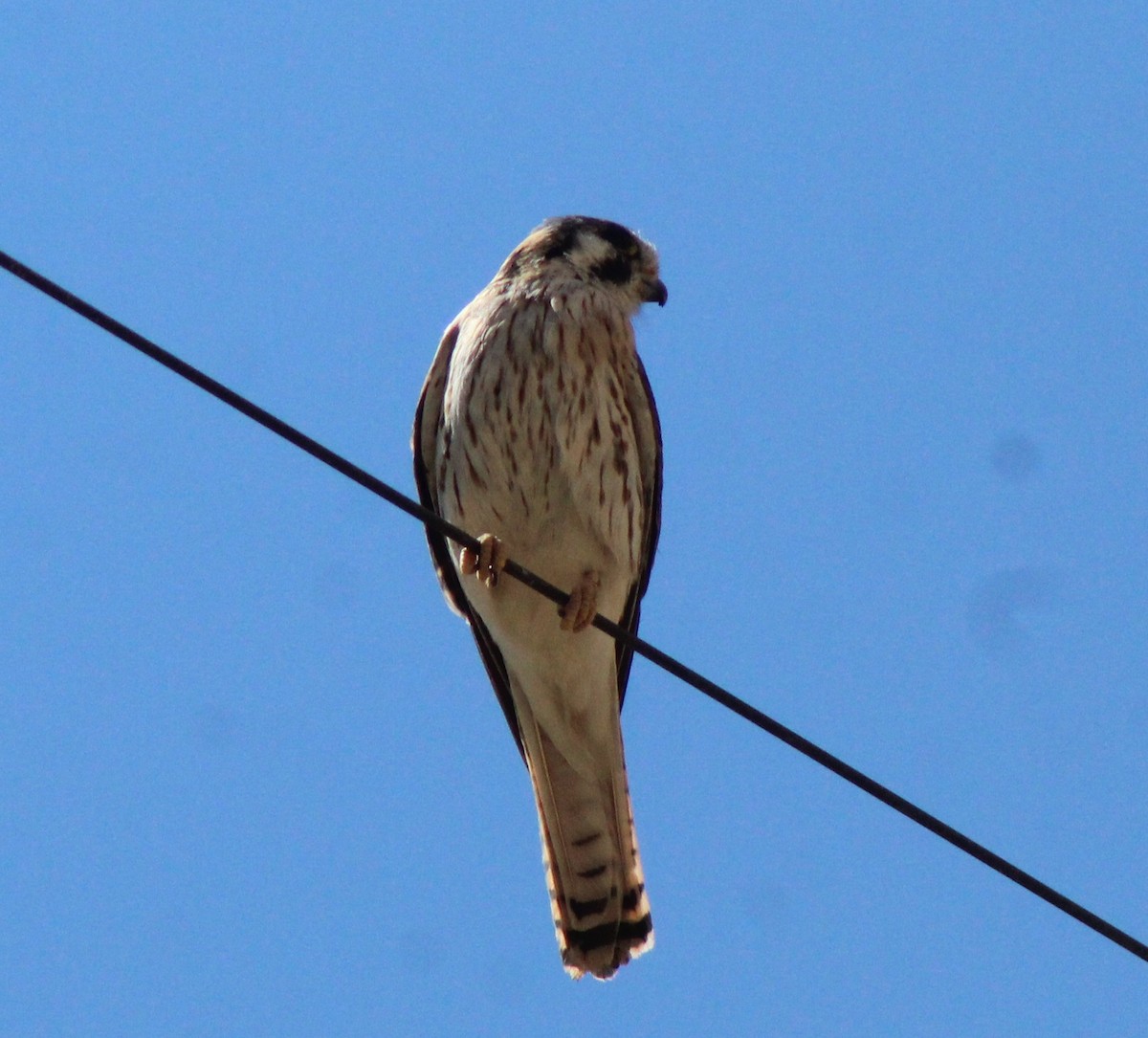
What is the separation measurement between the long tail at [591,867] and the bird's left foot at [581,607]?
0.68 meters

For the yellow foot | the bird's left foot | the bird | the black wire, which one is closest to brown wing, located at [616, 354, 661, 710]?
the bird

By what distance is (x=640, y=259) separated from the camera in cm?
642

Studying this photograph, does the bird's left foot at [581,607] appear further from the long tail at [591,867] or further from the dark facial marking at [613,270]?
the dark facial marking at [613,270]

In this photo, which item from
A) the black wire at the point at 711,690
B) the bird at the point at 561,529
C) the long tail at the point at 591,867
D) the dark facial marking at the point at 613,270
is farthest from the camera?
the dark facial marking at the point at 613,270

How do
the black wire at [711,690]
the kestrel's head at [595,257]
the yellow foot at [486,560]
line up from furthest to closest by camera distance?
the kestrel's head at [595,257]
the yellow foot at [486,560]
the black wire at [711,690]

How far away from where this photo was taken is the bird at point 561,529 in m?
5.14

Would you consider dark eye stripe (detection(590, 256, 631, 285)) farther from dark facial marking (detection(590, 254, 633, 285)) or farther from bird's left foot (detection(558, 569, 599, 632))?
bird's left foot (detection(558, 569, 599, 632))

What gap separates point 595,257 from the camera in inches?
242

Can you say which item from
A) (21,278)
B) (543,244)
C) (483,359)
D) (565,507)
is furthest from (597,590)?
(21,278)

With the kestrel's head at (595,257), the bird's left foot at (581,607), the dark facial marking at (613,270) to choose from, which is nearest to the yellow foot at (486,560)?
the bird's left foot at (581,607)

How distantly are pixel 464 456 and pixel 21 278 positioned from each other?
2.27 meters

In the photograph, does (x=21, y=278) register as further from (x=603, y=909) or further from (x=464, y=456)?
(x=603, y=909)

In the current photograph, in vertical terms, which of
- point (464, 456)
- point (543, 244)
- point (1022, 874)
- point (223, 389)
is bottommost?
point (1022, 874)

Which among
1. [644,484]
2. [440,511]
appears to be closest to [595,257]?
[644,484]
